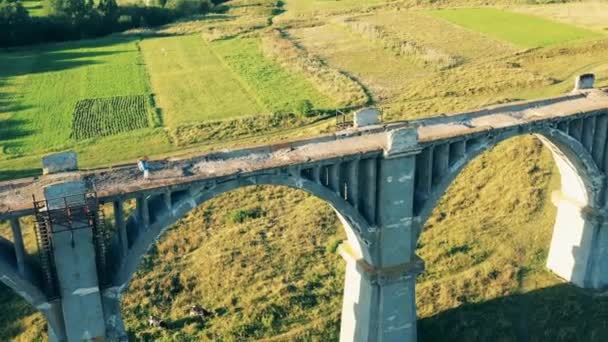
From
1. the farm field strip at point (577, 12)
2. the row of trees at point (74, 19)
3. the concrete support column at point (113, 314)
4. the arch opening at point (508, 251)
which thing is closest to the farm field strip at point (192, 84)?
the row of trees at point (74, 19)

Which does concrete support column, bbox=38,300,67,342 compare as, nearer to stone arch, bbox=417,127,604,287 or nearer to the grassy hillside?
the grassy hillside

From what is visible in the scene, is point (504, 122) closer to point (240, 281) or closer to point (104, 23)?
point (240, 281)

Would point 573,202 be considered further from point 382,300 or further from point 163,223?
point 163,223

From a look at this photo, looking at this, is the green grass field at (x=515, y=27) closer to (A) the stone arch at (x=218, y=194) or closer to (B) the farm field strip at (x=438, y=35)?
(B) the farm field strip at (x=438, y=35)

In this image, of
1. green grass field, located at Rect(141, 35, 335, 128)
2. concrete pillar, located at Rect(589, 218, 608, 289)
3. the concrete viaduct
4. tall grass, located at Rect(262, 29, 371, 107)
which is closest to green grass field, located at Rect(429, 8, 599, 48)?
tall grass, located at Rect(262, 29, 371, 107)

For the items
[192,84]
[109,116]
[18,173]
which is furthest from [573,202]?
[192,84]

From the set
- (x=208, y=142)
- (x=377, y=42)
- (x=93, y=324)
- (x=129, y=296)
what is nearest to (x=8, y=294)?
(x=129, y=296)

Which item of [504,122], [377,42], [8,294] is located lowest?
[8,294]
